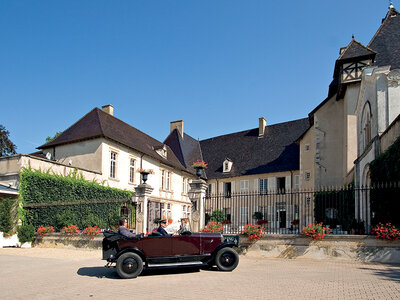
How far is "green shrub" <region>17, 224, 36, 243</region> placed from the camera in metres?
15.8

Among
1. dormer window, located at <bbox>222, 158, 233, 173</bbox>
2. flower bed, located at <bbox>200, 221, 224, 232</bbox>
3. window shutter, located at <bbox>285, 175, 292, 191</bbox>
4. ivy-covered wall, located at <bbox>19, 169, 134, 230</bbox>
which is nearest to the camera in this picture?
flower bed, located at <bbox>200, 221, 224, 232</bbox>

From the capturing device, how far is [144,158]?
1123 inches

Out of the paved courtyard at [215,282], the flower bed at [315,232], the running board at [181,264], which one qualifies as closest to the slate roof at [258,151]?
the flower bed at [315,232]

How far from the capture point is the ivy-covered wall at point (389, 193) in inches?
455

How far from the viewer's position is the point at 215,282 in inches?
286

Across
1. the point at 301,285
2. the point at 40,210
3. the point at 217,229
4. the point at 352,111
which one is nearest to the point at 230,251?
the point at 301,285

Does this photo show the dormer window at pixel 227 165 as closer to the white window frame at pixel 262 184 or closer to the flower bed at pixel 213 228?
the white window frame at pixel 262 184

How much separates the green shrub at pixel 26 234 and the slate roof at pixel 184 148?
825 inches

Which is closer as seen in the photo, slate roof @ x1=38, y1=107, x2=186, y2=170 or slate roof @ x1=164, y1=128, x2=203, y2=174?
slate roof @ x1=38, y1=107, x2=186, y2=170

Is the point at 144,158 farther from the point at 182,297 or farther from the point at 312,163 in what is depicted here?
the point at 182,297

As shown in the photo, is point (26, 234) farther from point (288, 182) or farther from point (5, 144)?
point (288, 182)

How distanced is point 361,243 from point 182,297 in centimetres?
673

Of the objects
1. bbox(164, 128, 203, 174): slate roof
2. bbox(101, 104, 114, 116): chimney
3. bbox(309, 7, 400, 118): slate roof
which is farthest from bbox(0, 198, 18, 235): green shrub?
bbox(309, 7, 400, 118): slate roof

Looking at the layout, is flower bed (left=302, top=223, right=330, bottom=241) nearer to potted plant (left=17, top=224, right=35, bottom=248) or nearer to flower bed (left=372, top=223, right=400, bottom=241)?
flower bed (left=372, top=223, right=400, bottom=241)
